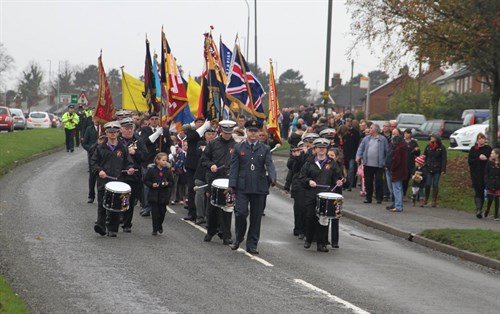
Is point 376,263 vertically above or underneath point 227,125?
underneath

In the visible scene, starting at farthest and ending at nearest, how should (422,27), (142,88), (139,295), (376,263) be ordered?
(422,27)
(142,88)
(376,263)
(139,295)

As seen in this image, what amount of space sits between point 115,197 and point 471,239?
Answer: 6141 millimetres

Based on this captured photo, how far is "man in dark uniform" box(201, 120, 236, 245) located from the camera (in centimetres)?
1574

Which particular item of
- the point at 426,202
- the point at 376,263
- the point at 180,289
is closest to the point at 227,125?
the point at 376,263

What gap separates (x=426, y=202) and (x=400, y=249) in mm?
7526

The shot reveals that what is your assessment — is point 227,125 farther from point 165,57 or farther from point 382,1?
point 382,1

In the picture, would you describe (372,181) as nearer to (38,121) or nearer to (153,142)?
(153,142)

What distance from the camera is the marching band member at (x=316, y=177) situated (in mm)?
15547

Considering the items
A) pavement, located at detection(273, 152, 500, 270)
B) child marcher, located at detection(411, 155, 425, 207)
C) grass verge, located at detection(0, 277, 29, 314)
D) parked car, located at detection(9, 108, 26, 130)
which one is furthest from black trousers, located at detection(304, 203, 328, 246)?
parked car, located at detection(9, 108, 26, 130)

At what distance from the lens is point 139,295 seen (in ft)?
34.9

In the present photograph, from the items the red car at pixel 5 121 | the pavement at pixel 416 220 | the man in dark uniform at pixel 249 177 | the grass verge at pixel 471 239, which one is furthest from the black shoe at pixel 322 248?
the red car at pixel 5 121

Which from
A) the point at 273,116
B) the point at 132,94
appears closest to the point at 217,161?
the point at 273,116

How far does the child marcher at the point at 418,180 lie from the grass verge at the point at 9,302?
47.6 feet

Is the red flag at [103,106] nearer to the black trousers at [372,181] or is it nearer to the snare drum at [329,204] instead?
the black trousers at [372,181]
